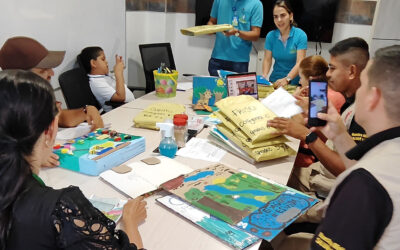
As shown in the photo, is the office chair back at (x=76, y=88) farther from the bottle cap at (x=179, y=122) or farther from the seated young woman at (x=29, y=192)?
the seated young woman at (x=29, y=192)

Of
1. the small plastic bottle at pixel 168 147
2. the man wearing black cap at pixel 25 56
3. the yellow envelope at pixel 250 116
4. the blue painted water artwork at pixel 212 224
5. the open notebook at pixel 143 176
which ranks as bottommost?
the blue painted water artwork at pixel 212 224

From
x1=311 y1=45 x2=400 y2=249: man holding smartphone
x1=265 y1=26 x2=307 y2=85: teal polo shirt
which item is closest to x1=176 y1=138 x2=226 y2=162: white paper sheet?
x1=311 y1=45 x2=400 y2=249: man holding smartphone

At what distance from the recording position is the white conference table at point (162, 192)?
1001 millimetres

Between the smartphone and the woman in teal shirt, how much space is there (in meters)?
1.54

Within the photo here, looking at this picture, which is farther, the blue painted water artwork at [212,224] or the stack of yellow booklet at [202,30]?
the stack of yellow booklet at [202,30]

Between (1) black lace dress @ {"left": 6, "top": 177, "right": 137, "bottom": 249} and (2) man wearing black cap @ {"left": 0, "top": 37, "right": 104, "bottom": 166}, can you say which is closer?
(1) black lace dress @ {"left": 6, "top": 177, "right": 137, "bottom": 249}

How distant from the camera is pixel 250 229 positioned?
1.04 m

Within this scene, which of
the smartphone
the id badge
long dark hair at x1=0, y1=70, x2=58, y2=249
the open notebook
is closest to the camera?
long dark hair at x1=0, y1=70, x2=58, y2=249

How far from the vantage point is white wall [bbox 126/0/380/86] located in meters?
3.92

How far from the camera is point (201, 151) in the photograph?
1.65 meters

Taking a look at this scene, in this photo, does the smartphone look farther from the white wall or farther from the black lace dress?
the white wall

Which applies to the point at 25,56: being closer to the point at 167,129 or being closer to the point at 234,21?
the point at 167,129

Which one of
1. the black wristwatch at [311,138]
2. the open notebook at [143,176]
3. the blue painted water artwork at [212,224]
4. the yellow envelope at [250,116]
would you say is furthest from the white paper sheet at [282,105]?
the blue painted water artwork at [212,224]

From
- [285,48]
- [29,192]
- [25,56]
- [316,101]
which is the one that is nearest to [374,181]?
[316,101]
